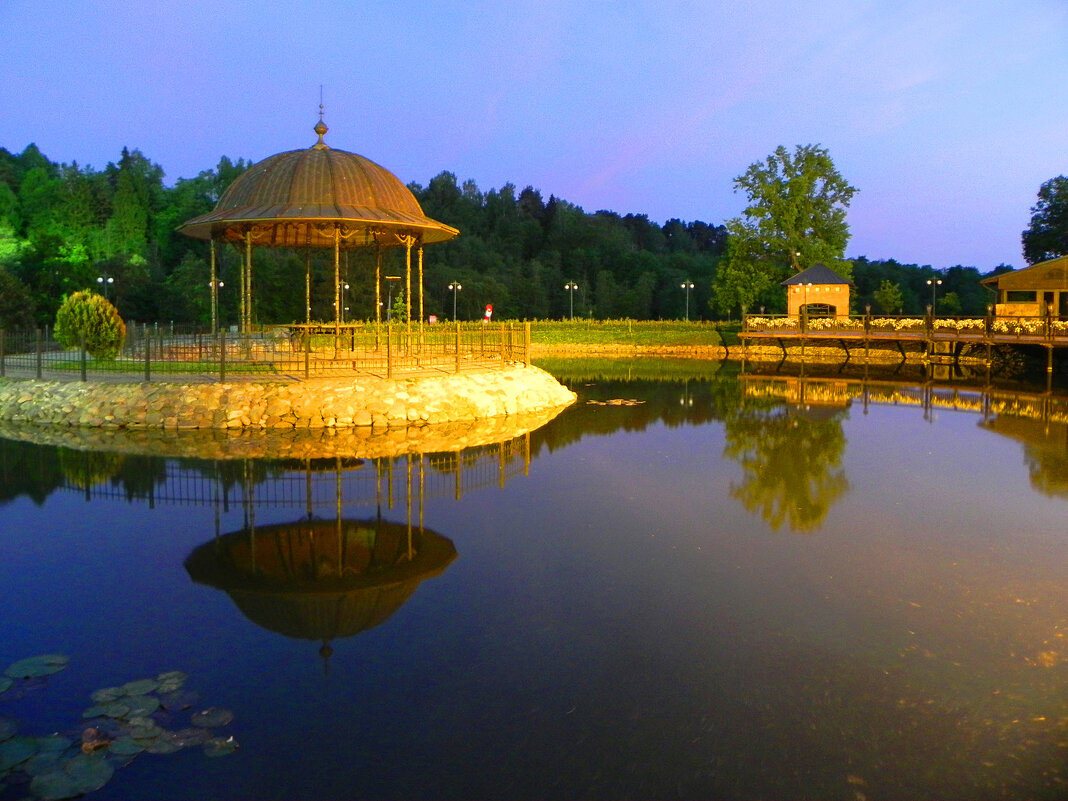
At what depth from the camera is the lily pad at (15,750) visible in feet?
15.4

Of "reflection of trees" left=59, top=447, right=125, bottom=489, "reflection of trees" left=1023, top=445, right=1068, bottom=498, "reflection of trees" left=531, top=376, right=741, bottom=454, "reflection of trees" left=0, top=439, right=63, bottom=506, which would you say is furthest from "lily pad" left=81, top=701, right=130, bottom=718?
"reflection of trees" left=1023, top=445, right=1068, bottom=498

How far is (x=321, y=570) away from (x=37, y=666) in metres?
2.61

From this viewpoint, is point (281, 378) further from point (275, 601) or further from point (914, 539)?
point (914, 539)

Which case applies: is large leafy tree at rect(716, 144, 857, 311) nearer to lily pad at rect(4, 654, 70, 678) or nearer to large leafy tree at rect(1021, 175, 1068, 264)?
large leafy tree at rect(1021, 175, 1068, 264)

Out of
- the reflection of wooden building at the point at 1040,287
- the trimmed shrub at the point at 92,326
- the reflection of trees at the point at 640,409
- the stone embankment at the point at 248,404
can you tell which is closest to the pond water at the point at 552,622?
the stone embankment at the point at 248,404

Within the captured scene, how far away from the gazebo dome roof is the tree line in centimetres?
982

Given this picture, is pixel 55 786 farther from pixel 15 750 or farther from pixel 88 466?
pixel 88 466

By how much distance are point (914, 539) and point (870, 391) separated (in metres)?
18.6

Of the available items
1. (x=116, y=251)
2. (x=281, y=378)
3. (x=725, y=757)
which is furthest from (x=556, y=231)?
(x=725, y=757)

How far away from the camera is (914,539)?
9.34 meters

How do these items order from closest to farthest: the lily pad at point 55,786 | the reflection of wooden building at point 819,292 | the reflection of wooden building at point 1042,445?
the lily pad at point 55,786, the reflection of wooden building at point 1042,445, the reflection of wooden building at point 819,292

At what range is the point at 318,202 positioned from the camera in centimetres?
1980

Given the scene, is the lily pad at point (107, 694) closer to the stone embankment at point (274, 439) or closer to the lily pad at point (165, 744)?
the lily pad at point (165, 744)

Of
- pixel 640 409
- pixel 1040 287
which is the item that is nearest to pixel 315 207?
pixel 640 409
